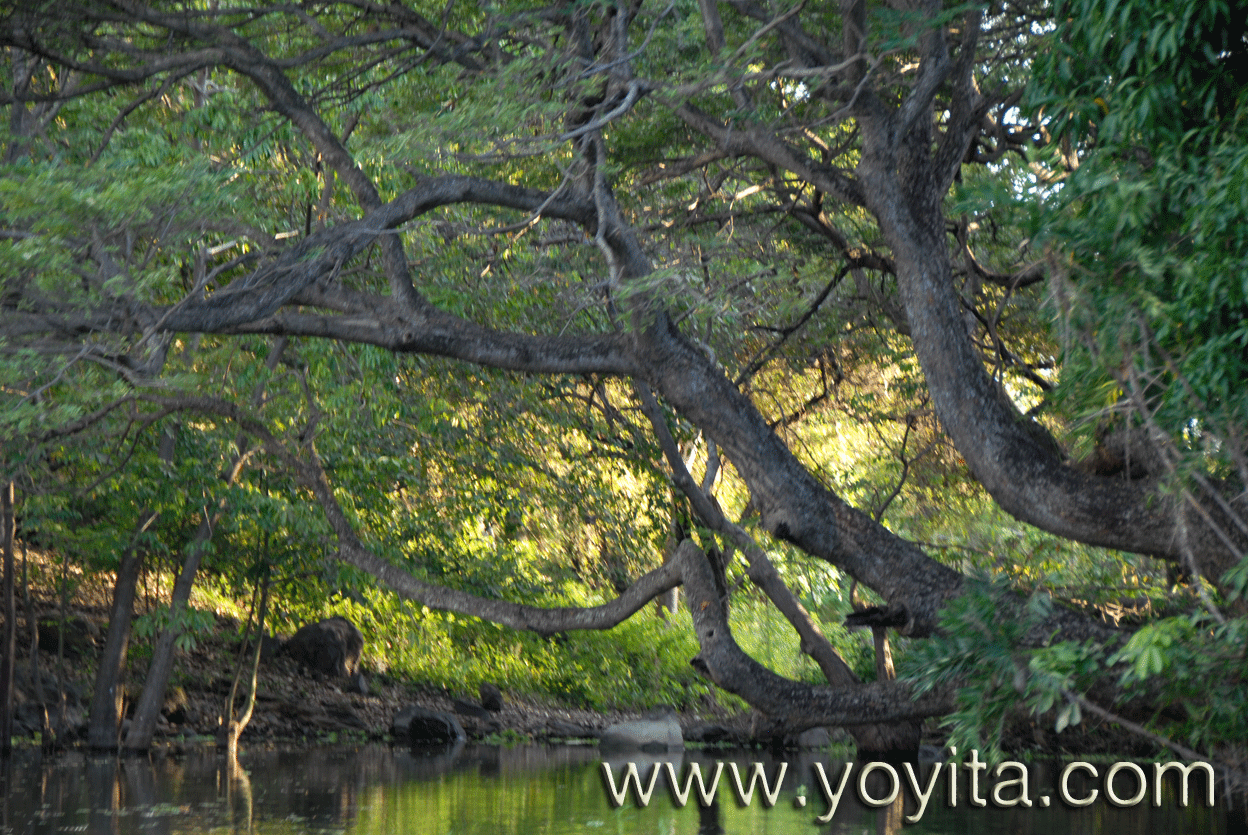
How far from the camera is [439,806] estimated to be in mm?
8547

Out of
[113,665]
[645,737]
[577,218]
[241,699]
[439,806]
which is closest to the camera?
[577,218]

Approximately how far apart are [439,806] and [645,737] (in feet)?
20.7

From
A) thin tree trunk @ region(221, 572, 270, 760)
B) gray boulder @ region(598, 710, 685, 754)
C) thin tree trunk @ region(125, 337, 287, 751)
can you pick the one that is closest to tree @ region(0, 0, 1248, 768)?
thin tree trunk @ region(125, 337, 287, 751)

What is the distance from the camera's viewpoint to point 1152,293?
4.65 metres

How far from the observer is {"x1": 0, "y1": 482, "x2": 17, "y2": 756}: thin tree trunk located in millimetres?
11172

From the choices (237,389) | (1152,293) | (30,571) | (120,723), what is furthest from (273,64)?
(30,571)

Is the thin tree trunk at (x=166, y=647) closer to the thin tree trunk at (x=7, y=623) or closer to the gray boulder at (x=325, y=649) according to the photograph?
the thin tree trunk at (x=7, y=623)

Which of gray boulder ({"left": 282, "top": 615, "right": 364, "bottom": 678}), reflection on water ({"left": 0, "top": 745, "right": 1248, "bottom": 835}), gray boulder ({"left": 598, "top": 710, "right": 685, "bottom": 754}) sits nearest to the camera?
reflection on water ({"left": 0, "top": 745, "right": 1248, "bottom": 835})

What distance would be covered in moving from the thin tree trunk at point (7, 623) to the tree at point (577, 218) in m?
3.06

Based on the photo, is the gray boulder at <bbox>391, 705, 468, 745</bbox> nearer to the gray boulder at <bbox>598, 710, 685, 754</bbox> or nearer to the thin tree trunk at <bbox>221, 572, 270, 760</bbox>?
the gray boulder at <bbox>598, 710, 685, 754</bbox>

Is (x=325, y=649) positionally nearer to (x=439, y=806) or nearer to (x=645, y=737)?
(x=645, y=737)

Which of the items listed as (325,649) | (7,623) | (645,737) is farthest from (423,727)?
(7,623)

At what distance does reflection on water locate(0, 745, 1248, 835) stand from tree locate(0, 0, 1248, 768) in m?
1.39

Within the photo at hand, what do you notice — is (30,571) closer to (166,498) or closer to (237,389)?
(166,498)
